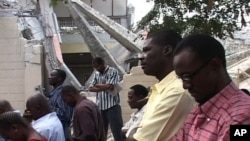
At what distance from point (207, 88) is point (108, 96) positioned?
550 cm

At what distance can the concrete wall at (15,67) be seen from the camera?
38.5 ft

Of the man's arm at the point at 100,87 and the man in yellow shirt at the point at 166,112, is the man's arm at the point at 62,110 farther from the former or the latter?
the man in yellow shirt at the point at 166,112

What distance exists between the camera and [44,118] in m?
4.94

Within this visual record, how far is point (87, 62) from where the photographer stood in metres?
30.7

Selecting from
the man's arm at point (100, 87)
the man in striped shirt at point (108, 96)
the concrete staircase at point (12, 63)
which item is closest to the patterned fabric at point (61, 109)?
the man's arm at point (100, 87)

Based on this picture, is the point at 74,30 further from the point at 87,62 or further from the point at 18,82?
the point at 18,82

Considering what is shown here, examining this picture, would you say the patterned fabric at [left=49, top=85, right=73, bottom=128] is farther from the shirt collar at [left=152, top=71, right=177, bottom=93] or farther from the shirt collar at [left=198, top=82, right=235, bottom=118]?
the shirt collar at [left=198, top=82, right=235, bottom=118]

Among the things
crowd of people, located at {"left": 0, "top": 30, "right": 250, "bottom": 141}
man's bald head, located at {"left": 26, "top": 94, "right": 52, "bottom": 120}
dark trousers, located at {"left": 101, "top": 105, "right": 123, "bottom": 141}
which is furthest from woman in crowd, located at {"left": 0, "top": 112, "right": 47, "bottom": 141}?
dark trousers, located at {"left": 101, "top": 105, "right": 123, "bottom": 141}

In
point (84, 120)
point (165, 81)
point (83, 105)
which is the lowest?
point (84, 120)

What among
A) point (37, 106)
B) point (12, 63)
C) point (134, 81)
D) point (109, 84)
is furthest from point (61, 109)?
point (12, 63)

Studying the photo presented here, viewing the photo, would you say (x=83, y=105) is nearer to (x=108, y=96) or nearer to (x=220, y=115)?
(x=108, y=96)

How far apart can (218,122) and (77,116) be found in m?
3.81

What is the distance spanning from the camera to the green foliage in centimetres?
720

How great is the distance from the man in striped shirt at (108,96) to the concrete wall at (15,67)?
4301 mm
